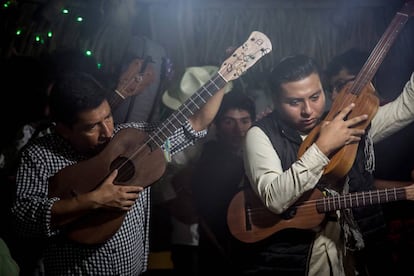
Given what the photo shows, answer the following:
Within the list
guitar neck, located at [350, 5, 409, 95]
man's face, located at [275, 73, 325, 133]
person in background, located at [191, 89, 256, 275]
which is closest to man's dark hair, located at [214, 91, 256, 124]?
person in background, located at [191, 89, 256, 275]

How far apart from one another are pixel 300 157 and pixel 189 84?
807 millimetres

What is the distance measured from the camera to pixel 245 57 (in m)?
2.34

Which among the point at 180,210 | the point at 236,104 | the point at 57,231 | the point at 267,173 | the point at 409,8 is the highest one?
the point at 409,8

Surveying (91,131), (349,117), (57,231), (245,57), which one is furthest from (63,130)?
(349,117)

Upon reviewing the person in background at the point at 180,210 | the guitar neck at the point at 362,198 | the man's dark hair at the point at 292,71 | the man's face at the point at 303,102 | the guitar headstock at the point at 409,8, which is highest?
the guitar headstock at the point at 409,8

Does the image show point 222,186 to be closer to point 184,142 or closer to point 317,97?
point 184,142

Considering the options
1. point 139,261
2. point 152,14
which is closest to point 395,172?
point 139,261

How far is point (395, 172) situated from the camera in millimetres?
2627

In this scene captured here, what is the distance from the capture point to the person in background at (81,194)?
2.27 m

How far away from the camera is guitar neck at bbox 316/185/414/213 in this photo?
7.69 feet

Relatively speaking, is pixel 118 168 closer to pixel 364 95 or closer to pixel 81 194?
pixel 81 194

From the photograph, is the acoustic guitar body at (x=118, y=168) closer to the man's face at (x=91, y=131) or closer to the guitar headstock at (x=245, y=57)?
the man's face at (x=91, y=131)

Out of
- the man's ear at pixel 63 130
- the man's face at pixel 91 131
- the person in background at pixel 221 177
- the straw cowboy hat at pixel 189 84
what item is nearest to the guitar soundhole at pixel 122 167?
the man's face at pixel 91 131

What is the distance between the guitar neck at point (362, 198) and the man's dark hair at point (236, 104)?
2.62 feet
